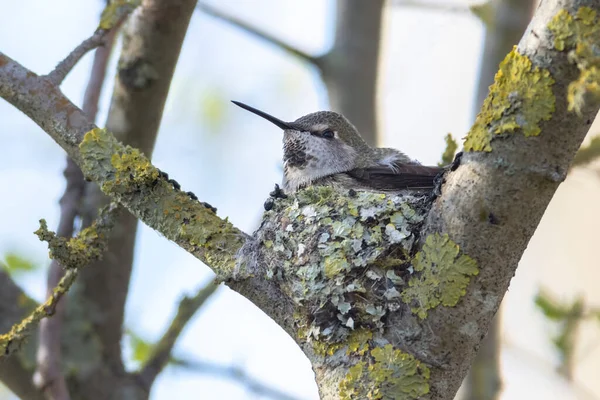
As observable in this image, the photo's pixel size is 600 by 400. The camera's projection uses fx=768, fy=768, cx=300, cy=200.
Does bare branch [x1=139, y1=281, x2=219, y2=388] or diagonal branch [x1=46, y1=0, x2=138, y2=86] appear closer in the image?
diagonal branch [x1=46, y1=0, x2=138, y2=86]

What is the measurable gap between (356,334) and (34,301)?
2386mm

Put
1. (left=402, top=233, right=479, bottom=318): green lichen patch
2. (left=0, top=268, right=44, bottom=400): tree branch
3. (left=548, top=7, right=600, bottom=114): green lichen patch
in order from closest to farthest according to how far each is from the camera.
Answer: (left=548, top=7, right=600, bottom=114): green lichen patch
(left=402, top=233, right=479, bottom=318): green lichen patch
(left=0, top=268, right=44, bottom=400): tree branch

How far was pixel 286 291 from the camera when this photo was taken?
2461 mm

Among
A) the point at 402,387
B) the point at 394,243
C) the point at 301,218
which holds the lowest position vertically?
the point at 402,387

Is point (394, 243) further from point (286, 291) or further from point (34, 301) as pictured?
point (34, 301)

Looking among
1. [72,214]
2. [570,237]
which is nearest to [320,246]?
[72,214]

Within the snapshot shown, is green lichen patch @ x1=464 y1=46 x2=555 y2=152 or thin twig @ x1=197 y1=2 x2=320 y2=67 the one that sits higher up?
thin twig @ x1=197 y1=2 x2=320 y2=67

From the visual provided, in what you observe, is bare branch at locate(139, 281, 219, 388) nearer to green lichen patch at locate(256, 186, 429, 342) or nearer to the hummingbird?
the hummingbird

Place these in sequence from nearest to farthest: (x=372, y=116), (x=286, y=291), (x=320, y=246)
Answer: (x=286, y=291)
(x=320, y=246)
(x=372, y=116)

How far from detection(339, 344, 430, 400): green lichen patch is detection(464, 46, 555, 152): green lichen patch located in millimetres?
626

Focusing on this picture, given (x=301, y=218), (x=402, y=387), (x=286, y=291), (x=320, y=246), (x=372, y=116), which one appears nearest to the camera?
(x=402, y=387)

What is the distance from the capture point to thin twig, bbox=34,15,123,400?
3420mm

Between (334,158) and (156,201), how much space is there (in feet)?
6.25

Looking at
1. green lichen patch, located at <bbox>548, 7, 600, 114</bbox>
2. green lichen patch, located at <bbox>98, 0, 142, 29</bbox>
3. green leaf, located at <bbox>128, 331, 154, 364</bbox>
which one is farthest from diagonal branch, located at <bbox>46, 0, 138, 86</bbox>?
green leaf, located at <bbox>128, 331, 154, 364</bbox>
